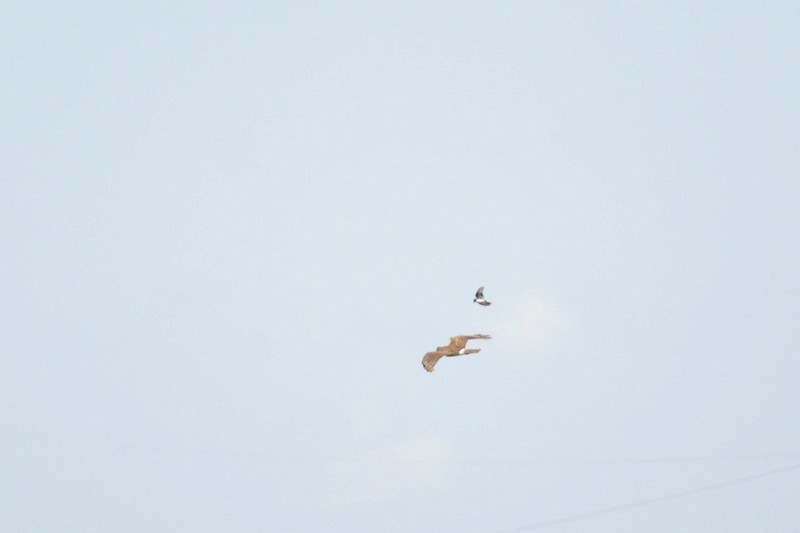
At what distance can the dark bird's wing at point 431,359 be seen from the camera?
105m

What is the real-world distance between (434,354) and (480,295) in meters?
6.11

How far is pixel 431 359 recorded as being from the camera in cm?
10569

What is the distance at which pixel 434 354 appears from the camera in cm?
10631

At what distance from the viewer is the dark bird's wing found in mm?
104812

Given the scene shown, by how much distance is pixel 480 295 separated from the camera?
104m
